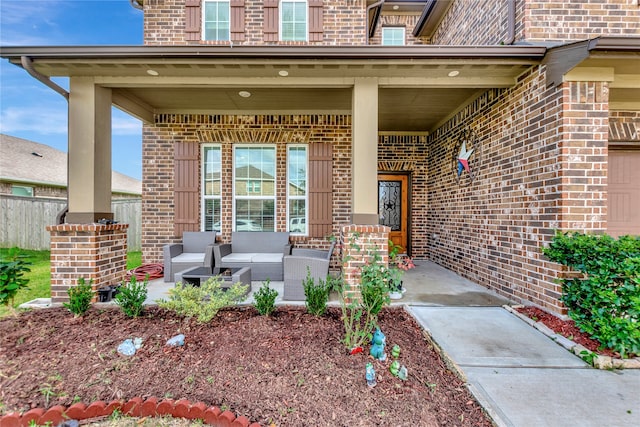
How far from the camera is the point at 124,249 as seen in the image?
14.2 feet

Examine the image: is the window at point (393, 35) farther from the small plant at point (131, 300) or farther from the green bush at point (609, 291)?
the small plant at point (131, 300)

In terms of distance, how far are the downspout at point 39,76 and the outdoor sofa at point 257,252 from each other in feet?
9.73

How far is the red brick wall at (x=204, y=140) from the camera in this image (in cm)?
589

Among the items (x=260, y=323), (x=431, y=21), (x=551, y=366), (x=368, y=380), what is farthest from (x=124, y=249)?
(x=431, y=21)

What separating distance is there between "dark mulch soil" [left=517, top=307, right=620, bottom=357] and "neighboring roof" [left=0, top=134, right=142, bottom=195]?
16007 mm

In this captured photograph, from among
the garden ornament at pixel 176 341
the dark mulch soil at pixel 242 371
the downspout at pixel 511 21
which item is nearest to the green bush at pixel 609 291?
the dark mulch soil at pixel 242 371

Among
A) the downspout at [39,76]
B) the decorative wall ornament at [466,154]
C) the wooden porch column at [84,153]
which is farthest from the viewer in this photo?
the decorative wall ornament at [466,154]

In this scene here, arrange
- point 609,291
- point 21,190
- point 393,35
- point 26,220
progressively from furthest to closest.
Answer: point 21,190, point 393,35, point 26,220, point 609,291

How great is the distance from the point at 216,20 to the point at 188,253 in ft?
16.3

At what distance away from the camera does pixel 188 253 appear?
5551 mm

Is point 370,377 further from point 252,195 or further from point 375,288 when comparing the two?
point 252,195

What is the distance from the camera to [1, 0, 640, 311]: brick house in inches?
135

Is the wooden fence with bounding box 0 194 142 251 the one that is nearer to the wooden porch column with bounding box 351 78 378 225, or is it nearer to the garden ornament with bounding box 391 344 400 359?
the wooden porch column with bounding box 351 78 378 225

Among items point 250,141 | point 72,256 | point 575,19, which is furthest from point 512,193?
point 72,256
